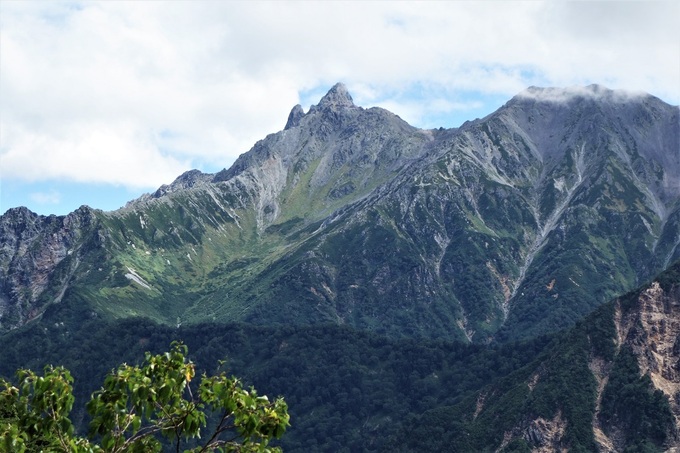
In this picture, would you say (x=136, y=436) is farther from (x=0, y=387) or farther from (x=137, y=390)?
(x=0, y=387)

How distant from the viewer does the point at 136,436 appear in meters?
36.9

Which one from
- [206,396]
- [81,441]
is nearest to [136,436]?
[81,441]

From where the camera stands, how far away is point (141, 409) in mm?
34188

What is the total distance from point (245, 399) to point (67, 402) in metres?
7.94

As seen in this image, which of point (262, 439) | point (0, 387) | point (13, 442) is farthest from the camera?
point (0, 387)

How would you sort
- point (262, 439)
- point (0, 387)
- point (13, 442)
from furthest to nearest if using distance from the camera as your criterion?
point (0, 387) < point (262, 439) < point (13, 442)

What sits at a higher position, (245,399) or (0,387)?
(0,387)

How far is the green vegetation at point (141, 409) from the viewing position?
110ft

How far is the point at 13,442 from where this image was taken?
32.4 meters

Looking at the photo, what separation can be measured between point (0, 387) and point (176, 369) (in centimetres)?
1277

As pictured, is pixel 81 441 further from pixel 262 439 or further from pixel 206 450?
pixel 262 439

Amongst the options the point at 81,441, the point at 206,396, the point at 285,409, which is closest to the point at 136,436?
the point at 81,441

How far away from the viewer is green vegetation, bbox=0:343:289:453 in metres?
33.4

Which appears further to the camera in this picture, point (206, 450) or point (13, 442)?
point (206, 450)
